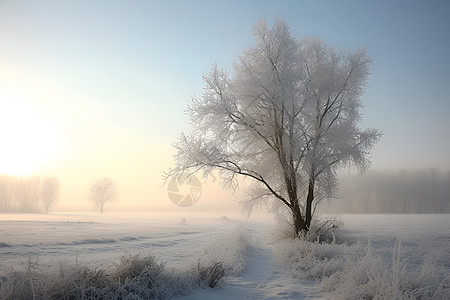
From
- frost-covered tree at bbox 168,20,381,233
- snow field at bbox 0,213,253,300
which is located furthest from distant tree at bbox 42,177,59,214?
snow field at bbox 0,213,253,300

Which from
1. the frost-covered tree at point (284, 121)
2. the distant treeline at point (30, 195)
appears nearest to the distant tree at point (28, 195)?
the distant treeline at point (30, 195)

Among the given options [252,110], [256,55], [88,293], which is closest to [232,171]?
[252,110]

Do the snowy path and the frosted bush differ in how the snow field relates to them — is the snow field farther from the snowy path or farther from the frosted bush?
the frosted bush

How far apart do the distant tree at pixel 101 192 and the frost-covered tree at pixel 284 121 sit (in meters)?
59.5

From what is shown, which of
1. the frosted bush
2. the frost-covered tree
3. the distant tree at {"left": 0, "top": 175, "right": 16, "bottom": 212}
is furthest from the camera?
the distant tree at {"left": 0, "top": 175, "right": 16, "bottom": 212}

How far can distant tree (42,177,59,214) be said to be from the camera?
197ft

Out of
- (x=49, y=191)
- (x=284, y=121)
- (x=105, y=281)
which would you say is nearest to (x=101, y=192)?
(x=49, y=191)

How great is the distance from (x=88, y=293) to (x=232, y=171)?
28.4 feet

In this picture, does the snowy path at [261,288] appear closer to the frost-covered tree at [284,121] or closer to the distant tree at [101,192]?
the frost-covered tree at [284,121]

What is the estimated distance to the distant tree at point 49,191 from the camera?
60.1 metres

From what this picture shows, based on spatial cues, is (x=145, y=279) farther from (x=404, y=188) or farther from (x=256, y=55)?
(x=404, y=188)

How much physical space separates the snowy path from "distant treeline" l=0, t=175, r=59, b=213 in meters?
68.4

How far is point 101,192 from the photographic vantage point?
63.5 meters

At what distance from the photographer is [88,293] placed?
4207 millimetres
